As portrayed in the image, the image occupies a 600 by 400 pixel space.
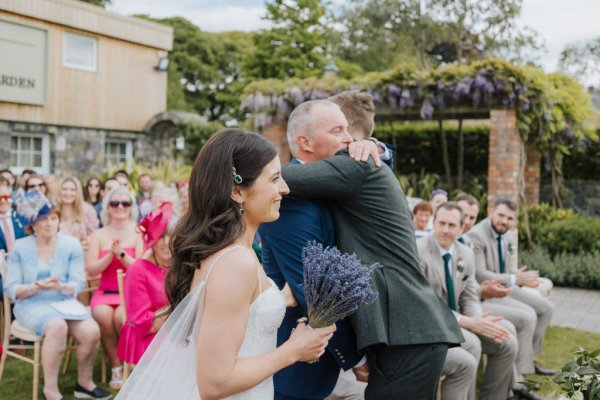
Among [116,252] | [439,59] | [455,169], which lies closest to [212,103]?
[439,59]

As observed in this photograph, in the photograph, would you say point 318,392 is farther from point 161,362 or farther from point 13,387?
point 13,387

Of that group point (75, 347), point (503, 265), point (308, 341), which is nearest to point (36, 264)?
point (75, 347)

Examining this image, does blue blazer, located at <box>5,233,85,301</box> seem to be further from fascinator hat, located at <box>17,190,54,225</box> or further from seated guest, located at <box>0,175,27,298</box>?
seated guest, located at <box>0,175,27,298</box>

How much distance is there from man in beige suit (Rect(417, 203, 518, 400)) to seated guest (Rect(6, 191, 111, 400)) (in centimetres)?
269

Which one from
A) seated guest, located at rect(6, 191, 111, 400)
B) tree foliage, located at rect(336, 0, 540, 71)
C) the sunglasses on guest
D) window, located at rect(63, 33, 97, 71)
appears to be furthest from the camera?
tree foliage, located at rect(336, 0, 540, 71)

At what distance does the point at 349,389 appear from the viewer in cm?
310

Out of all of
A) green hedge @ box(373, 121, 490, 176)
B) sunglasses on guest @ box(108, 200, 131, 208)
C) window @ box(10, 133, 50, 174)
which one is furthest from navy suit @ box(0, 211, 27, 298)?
green hedge @ box(373, 121, 490, 176)

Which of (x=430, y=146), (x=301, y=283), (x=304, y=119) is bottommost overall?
(x=301, y=283)

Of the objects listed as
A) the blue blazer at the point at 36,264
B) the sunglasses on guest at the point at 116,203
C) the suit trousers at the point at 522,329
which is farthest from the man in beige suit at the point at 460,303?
the sunglasses on guest at the point at 116,203

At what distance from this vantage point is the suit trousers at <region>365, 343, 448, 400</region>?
2383mm

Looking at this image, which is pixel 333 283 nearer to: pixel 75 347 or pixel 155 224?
pixel 155 224

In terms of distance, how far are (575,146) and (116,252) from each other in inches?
428

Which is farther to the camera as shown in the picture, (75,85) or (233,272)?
(75,85)

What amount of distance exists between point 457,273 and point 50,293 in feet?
10.5
